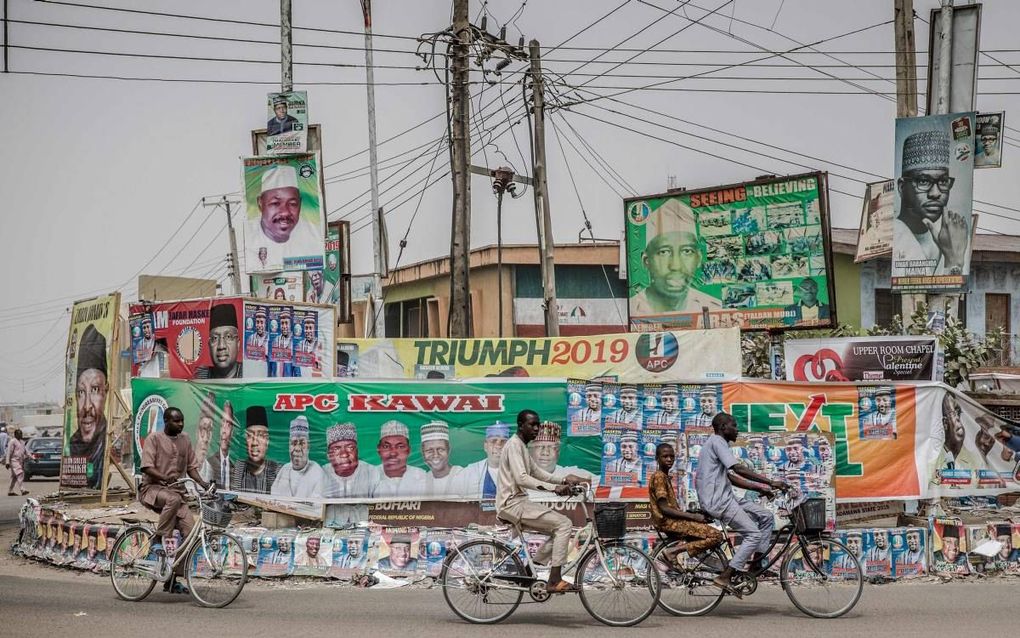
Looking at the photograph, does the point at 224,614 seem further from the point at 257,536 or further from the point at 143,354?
the point at 143,354

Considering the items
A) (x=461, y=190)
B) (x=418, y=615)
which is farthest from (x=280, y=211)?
(x=418, y=615)

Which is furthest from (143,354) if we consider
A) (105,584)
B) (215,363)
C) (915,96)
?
(915,96)

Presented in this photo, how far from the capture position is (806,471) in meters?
12.7

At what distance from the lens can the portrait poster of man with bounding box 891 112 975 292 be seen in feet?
55.4

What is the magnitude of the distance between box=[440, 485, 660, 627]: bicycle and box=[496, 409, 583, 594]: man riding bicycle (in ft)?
0.33

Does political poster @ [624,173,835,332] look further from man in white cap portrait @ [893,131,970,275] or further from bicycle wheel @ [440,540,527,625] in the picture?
bicycle wheel @ [440,540,527,625]

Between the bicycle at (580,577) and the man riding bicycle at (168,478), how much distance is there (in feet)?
9.26

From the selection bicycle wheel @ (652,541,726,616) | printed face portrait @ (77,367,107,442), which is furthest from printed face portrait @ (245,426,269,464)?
bicycle wheel @ (652,541,726,616)

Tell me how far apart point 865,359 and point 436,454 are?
677cm

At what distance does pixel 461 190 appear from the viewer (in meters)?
20.0

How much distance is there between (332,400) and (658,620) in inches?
225

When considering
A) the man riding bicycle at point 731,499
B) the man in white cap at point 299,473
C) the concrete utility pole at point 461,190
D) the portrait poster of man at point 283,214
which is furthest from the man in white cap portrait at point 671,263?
the man riding bicycle at point 731,499

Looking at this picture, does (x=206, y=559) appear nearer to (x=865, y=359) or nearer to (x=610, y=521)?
(x=610, y=521)

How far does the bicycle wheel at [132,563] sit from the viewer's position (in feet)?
35.2
